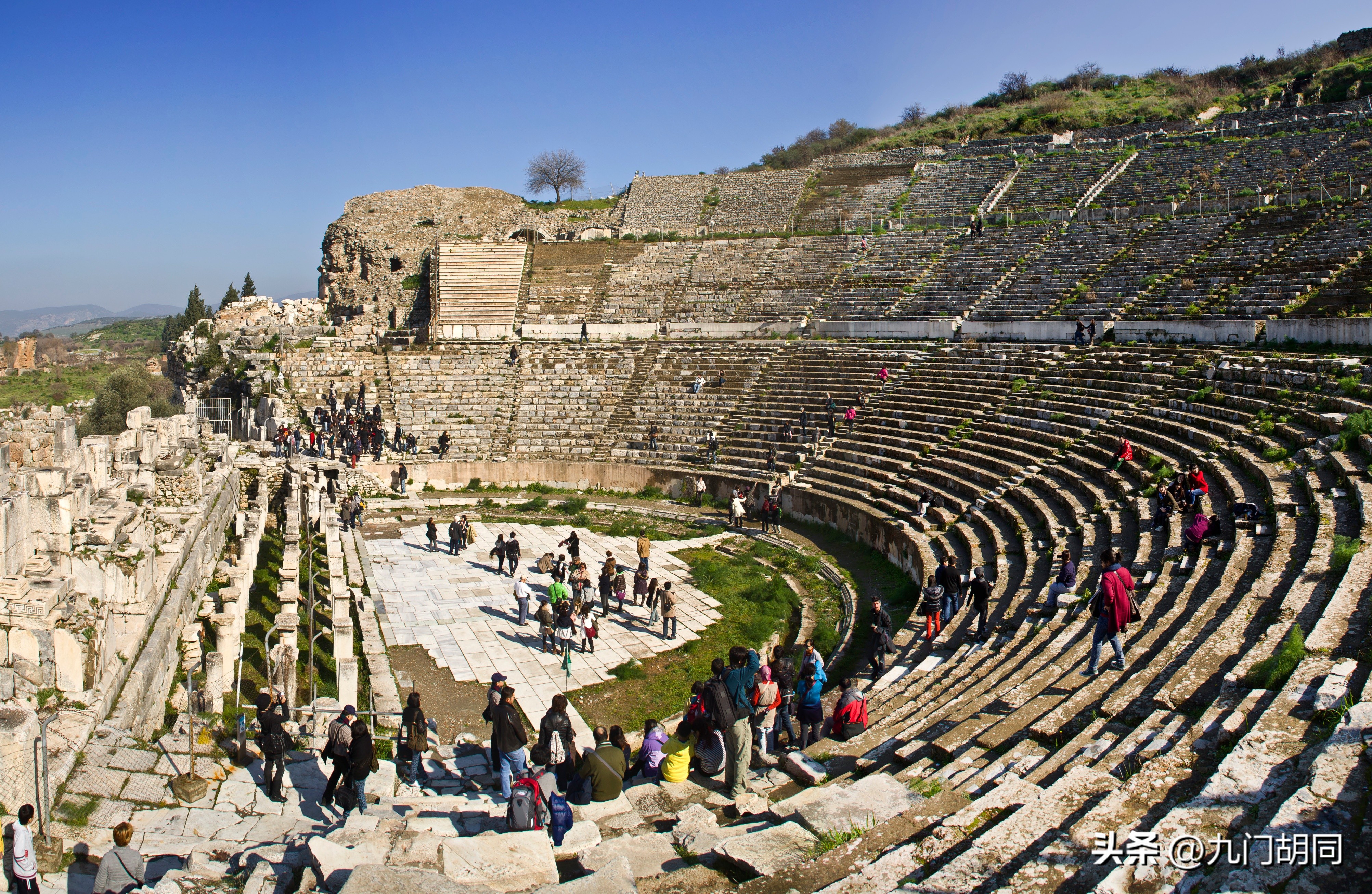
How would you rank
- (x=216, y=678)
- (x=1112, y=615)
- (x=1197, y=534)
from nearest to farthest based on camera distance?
(x=1112, y=615) < (x=216, y=678) < (x=1197, y=534)

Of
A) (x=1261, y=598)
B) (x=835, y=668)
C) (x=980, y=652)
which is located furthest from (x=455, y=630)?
(x=1261, y=598)

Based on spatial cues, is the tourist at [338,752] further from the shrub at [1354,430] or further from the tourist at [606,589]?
the shrub at [1354,430]

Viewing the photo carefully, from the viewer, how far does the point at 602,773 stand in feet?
22.7

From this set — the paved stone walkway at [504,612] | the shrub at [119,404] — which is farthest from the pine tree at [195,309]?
the paved stone walkway at [504,612]

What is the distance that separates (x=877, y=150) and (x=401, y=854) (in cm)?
5304

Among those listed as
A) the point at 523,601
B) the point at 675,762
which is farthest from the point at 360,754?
the point at 523,601

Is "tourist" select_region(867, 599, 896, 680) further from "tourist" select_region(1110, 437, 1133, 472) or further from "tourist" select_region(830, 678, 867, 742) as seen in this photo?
"tourist" select_region(1110, 437, 1133, 472)

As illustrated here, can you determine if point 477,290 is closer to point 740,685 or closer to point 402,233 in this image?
point 402,233

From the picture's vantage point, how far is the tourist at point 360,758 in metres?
7.33

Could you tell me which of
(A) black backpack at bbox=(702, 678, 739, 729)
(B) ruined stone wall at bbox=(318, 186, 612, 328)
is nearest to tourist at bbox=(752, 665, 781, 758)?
(A) black backpack at bbox=(702, 678, 739, 729)

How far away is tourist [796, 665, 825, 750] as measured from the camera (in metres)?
8.45

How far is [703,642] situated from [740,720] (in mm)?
6861

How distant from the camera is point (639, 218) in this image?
45062mm

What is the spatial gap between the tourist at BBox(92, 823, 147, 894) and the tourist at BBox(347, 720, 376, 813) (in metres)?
1.75
